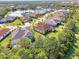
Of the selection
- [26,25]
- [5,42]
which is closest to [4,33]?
A: [5,42]

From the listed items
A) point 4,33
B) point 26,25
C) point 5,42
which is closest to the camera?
point 5,42

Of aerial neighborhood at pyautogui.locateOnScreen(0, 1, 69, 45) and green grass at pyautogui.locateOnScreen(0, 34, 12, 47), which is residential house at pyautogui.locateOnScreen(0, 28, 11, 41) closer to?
aerial neighborhood at pyautogui.locateOnScreen(0, 1, 69, 45)

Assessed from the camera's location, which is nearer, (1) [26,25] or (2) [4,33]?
(2) [4,33]

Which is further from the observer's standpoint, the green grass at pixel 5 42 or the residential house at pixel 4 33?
the residential house at pixel 4 33

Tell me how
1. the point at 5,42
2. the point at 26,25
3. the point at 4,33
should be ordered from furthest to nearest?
the point at 26,25 → the point at 4,33 → the point at 5,42

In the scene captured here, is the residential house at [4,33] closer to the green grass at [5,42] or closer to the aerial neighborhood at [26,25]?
the aerial neighborhood at [26,25]

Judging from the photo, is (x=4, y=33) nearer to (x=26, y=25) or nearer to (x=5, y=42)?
(x=5, y=42)

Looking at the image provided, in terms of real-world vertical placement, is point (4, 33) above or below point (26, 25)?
above

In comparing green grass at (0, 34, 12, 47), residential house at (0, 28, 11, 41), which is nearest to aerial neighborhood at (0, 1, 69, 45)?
residential house at (0, 28, 11, 41)

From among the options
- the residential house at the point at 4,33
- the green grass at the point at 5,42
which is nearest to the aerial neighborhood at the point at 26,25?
the residential house at the point at 4,33

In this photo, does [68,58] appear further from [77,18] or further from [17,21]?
[17,21]

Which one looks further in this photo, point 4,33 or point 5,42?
point 4,33
